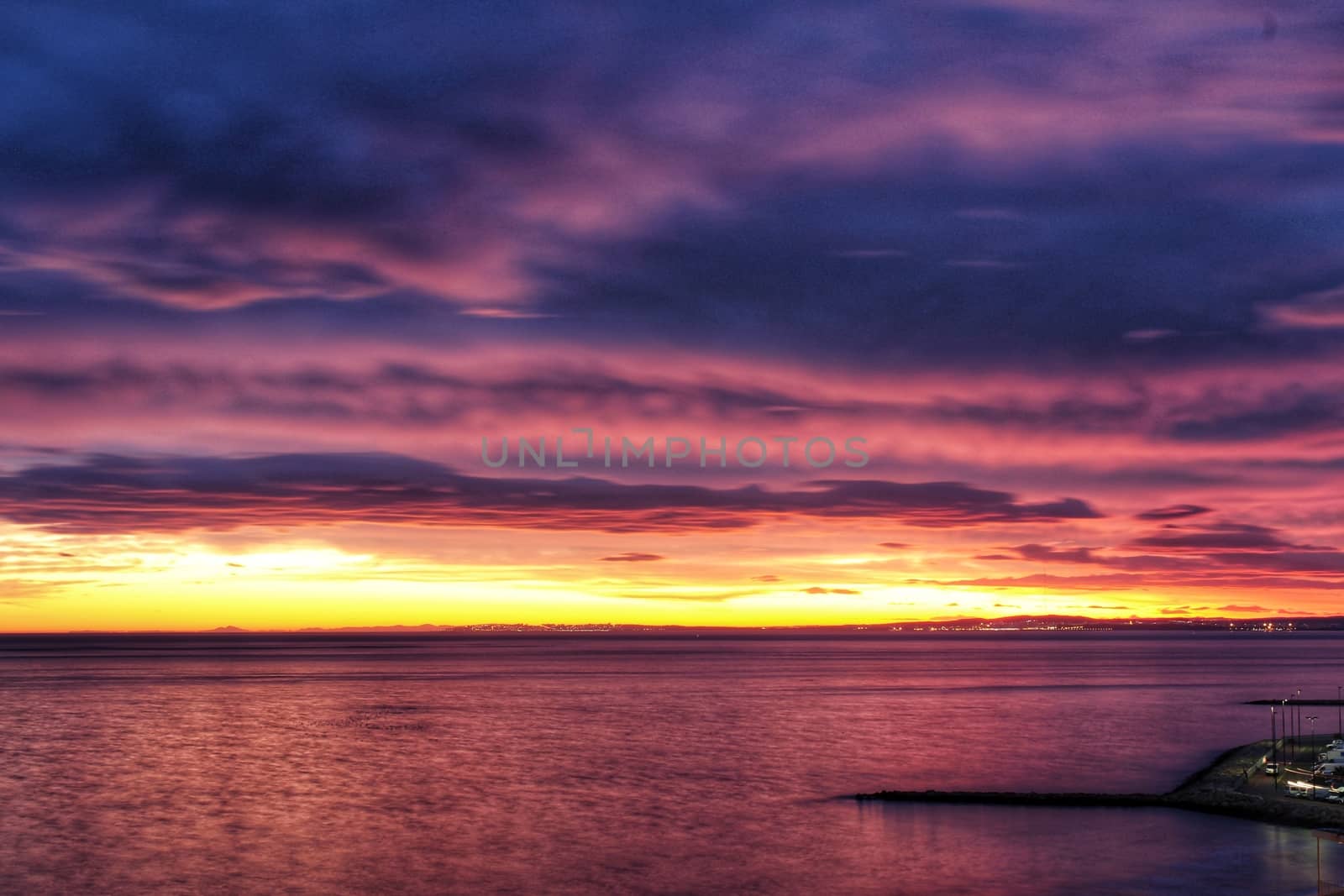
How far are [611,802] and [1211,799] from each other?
32.1m

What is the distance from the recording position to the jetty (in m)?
55.0

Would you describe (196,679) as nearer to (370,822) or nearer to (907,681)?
(907,681)

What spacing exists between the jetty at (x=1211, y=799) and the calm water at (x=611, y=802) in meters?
1.66

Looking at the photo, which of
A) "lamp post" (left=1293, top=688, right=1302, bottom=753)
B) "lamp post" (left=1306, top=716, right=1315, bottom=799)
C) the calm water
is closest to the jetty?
"lamp post" (left=1306, top=716, right=1315, bottom=799)

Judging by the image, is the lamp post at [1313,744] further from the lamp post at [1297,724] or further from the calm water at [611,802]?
the calm water at [611,802]

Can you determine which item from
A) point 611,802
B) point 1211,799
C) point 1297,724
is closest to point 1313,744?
point 1211,799

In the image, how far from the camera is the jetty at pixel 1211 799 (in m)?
55.0

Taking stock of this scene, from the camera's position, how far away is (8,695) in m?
156

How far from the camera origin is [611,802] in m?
66.5

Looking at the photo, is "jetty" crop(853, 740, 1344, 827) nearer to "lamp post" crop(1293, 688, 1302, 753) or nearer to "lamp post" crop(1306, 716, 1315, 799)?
"lamp post" crop(1306, 716, 1315, 799)

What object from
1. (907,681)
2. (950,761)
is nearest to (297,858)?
(950,761)

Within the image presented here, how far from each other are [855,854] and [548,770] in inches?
1275

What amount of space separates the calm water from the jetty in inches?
65.5

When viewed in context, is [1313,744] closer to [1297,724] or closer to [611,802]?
[1297,724]
